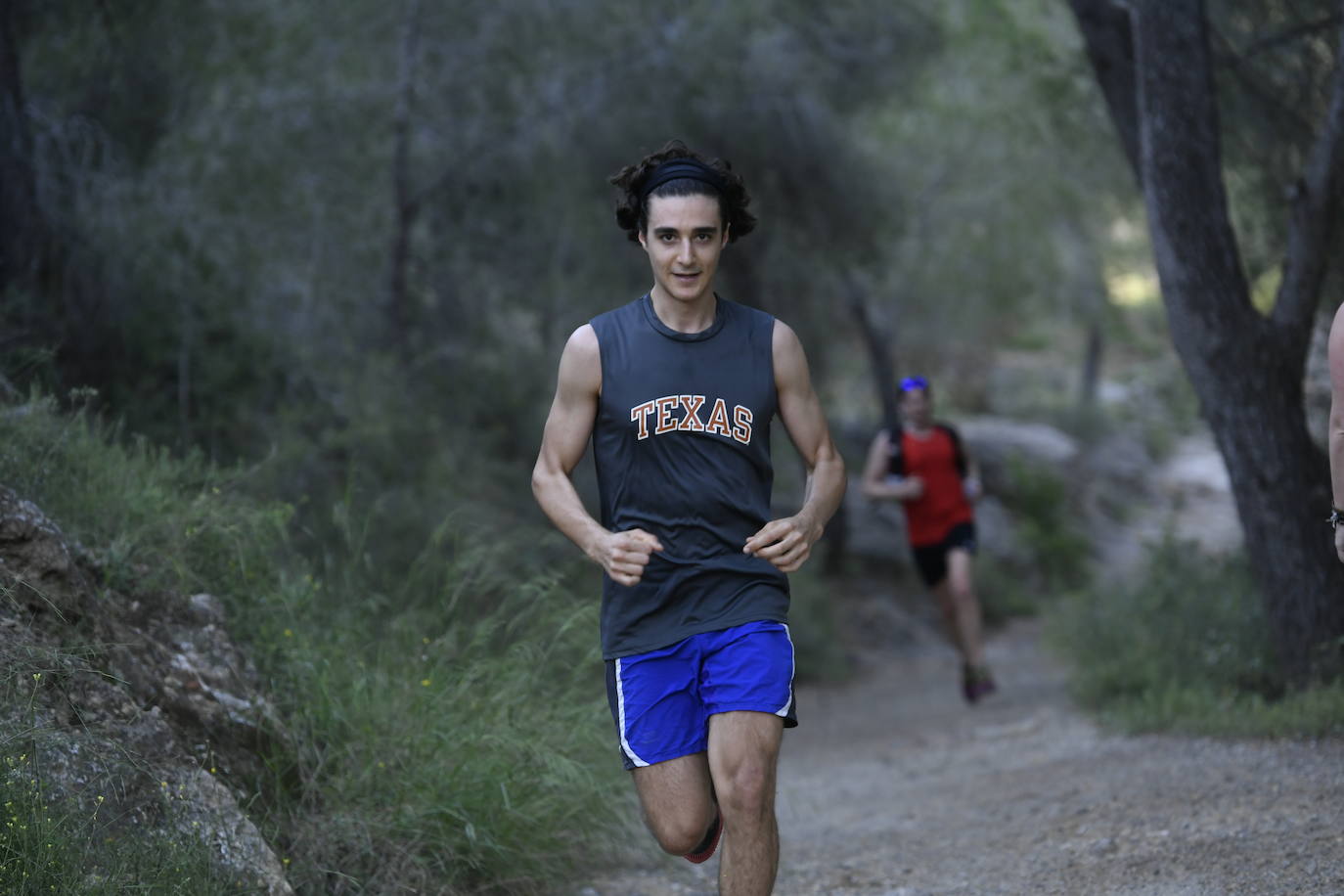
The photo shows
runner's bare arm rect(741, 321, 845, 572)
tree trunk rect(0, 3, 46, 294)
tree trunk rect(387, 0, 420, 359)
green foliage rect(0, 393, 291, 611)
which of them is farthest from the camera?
tree trunk rect(387, 0, 420, 359)

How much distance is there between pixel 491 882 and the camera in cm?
461

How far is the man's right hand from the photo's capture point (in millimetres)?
3541

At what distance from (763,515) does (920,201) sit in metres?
16.2

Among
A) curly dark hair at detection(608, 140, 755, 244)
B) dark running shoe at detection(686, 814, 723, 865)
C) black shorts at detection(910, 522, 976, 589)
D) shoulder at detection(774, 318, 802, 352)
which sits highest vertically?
curly dark hair at detection(608, 140, 755, 244)

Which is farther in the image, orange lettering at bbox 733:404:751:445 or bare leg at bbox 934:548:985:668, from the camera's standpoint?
bare leg at bbox 934:548:985:668

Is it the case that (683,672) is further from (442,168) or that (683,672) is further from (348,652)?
(442,168)

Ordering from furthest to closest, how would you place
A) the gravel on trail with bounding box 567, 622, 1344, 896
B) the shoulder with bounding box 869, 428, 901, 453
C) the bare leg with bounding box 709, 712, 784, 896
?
1. the shoulder with bounding box 869, 428, 901, 453
2. the gravel on trail with bounding box 567, 622, 1344, 896
3. the bare leg with bounding box 709, 712, 784, 896

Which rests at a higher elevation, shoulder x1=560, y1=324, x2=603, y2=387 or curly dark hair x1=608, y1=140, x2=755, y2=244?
curly dark hair x1=608, y1=140, x2=755, y2=244

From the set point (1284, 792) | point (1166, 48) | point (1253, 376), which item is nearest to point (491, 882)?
point (1284, 792)

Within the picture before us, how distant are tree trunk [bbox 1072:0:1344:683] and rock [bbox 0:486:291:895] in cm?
471

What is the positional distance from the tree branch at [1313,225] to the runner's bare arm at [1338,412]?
308cm

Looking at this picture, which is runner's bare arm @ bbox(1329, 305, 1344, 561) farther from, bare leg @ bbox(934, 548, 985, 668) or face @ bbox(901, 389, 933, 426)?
face @ bbox(901, 389, 933, 426)

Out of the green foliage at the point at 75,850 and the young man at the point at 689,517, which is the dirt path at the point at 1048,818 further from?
the green foliage at the point at 75,850

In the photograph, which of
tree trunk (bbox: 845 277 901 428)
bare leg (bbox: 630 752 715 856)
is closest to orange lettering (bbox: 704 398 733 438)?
bare leg (bbox: 630 752 715 856)
